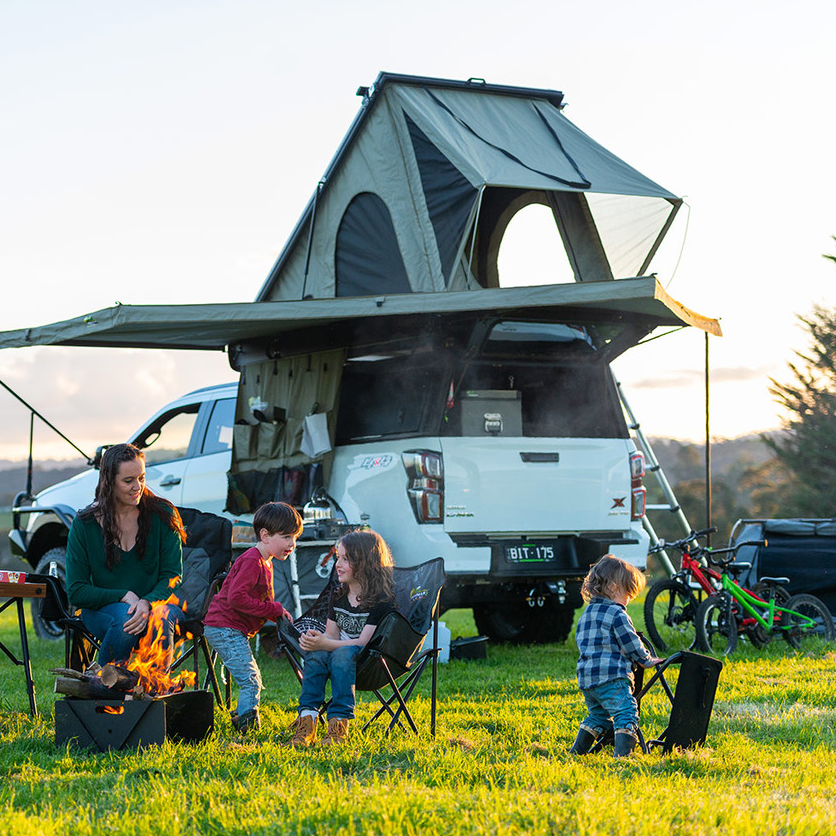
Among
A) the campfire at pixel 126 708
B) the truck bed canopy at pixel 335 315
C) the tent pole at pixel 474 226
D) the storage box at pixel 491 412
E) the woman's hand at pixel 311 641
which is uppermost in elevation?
Result: the tent pole at pixel 474 226

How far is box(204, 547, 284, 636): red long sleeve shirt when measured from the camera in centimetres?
520

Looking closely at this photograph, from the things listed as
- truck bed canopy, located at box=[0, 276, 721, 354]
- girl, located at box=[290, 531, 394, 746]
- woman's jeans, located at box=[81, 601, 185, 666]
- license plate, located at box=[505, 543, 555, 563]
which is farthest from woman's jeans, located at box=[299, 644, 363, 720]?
truck bed canopy, located at box=[0, 276, 721, 354]

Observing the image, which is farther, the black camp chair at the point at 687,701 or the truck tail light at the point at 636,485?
the truck tail light at the point at 636,485

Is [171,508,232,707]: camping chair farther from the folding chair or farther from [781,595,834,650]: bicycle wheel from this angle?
[781,595,834,650]: bicycle wheel

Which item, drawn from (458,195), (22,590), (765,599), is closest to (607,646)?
(22,590)

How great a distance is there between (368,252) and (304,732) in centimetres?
492

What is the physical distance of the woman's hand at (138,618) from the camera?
487cm

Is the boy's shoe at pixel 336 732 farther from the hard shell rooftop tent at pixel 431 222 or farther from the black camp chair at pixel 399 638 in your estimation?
the hard shell rooftop tent at pixel 431 222

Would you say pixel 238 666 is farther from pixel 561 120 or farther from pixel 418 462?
pixel 561 120

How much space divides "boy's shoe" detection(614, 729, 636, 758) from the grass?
61 millimetres

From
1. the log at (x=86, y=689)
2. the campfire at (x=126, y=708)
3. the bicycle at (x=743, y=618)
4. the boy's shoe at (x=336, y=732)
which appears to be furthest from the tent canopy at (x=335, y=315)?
the log at (x=86, y=689)

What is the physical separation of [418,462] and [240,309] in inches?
61.5

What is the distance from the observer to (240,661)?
5.18 meters

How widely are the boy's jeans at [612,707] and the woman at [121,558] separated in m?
1.95
